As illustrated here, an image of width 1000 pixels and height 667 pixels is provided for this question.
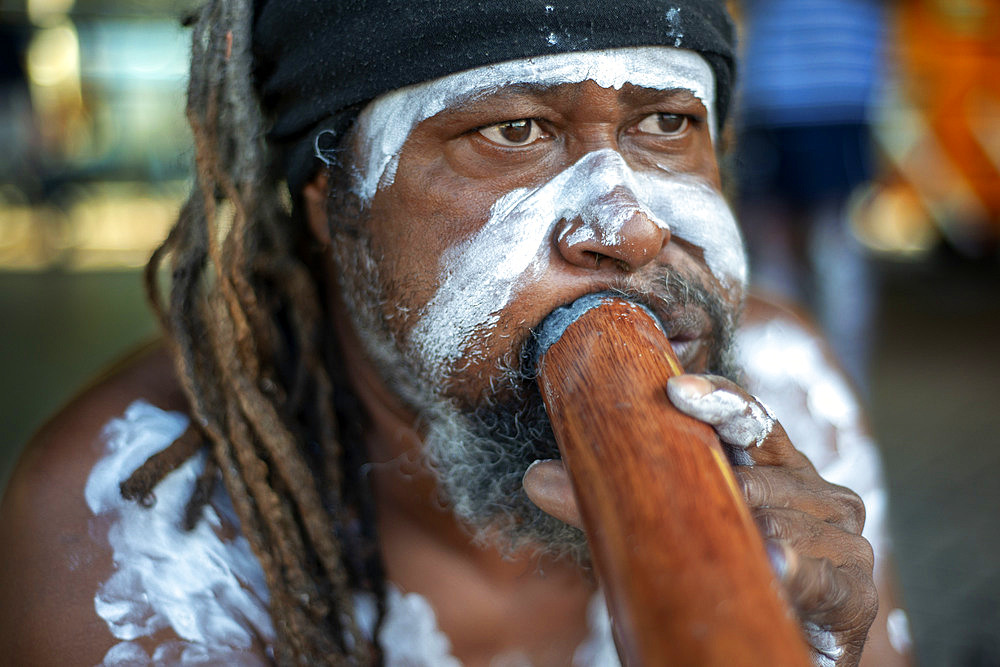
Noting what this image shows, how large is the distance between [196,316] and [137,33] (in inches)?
342

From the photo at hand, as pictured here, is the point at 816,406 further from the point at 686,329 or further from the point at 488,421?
the point at 488,421

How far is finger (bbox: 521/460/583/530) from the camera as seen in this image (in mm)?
1153

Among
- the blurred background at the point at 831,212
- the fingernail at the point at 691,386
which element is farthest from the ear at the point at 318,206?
the fingernail at the point at 691,386

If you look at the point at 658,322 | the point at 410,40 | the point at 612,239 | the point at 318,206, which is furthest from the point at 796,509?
the point at 318,206

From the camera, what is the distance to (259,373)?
1655 mm

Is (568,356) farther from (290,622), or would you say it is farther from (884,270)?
(884,270)

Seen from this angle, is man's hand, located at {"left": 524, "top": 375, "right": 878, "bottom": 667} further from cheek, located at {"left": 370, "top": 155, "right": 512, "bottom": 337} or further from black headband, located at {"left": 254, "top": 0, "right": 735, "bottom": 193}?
black headband, located at {"left": 254, "top": 0, "right": 735, "bottom": 193}

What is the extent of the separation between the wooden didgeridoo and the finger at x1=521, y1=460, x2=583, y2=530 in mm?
76

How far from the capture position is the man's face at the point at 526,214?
1354mm

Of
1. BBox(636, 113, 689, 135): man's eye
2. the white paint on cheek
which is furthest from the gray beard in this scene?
the white paint on cheek

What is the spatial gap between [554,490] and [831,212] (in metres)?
2.84

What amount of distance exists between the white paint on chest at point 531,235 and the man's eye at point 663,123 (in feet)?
0.28

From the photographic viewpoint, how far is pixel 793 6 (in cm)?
345

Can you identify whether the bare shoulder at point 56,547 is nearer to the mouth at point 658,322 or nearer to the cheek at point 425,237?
the cheek at point 425,237
